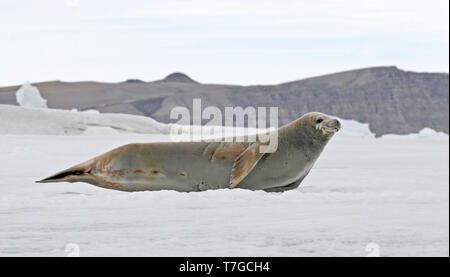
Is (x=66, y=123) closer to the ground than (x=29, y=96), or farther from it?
closer to the ground

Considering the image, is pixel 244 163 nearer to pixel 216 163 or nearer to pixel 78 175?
pixel 216 163

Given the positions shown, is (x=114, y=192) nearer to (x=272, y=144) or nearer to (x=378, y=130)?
(x=272, y=144)

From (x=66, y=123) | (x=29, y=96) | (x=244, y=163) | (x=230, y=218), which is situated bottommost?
(x=230, y=218)

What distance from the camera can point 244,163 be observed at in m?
4.38

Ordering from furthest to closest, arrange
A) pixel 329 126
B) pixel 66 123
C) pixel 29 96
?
pixel 29 96
pixel 66 123
pixel 329 126

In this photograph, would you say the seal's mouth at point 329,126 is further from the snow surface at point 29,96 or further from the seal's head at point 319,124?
the snow surface at point 29,96

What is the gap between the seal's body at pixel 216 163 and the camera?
446 centimetres

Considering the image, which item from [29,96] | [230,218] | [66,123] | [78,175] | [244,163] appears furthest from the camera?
[29,96]

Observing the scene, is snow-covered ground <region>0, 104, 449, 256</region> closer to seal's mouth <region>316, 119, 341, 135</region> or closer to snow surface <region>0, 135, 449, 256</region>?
snow surface <region>0, 135, 449, 256</region>

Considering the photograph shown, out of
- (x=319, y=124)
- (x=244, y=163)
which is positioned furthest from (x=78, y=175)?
(x=319, y=124)

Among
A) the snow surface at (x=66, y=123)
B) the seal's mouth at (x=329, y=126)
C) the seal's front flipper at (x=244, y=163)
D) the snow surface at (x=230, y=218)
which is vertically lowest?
the snow surface at (x=230, y=218)

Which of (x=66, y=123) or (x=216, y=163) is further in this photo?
(x=66, y=123)

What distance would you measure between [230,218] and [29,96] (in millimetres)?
14615

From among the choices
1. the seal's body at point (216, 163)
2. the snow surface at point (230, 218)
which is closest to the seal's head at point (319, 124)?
the seal's body at point (216, 163)
